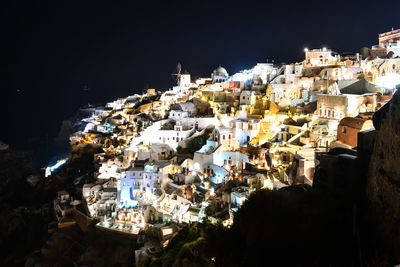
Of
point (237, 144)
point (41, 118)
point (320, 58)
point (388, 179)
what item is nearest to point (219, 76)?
point (320, 58)

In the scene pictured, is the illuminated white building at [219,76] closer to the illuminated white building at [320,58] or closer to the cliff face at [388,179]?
the illuminated white building at [320,58]

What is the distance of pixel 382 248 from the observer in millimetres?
6406

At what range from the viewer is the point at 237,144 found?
24.7 metres

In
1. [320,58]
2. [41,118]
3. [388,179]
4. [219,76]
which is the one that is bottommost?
[388,179]

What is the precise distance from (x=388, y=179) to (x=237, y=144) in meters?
Answer: 18.2

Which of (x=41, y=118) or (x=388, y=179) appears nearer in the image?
(x=388, y=179)

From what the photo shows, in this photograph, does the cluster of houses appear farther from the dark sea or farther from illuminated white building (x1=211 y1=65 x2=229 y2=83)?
the dark sea

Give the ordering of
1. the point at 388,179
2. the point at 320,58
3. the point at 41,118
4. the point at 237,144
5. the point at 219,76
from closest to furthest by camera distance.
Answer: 1. the point at 388,179
2. the point at 237,144
3. the point at 320,58
4. the point at 219,76
5. the point at 41,118

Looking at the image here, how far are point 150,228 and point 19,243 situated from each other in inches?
641

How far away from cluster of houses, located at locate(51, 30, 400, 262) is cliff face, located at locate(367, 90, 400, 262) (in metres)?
6.97

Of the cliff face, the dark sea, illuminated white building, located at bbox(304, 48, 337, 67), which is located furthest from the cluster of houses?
the dark sea

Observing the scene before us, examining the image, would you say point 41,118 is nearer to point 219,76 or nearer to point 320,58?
point 219,76

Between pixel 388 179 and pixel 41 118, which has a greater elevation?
pixel 41 118

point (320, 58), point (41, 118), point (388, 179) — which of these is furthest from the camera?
point (41, 118)
